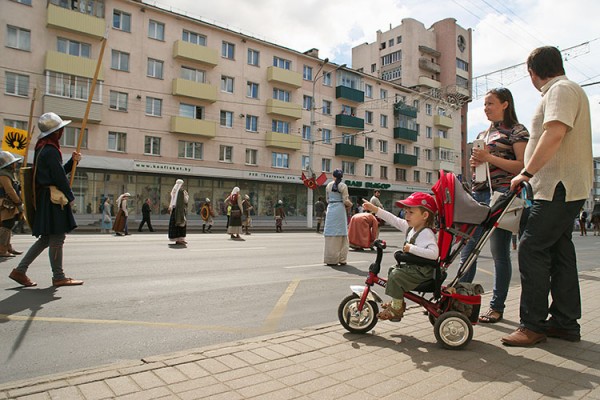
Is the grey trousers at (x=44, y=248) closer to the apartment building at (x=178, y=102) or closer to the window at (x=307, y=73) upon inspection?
the apartment building at (x=178, y=102)

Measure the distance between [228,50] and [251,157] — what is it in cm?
916

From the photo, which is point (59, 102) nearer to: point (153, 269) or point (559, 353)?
point (153, 269)

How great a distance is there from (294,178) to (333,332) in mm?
35793

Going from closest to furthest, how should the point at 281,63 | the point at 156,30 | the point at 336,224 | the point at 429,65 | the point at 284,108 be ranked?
1. the point at 336,224
2. the point at 156,30
3. the point at 284,108
4. the point at 281,63
5. the point at 429,65

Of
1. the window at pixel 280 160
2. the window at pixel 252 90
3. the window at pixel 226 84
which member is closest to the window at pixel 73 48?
the window at pixel 226 84

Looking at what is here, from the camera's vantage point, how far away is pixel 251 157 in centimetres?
3778

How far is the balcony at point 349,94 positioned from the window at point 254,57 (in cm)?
954

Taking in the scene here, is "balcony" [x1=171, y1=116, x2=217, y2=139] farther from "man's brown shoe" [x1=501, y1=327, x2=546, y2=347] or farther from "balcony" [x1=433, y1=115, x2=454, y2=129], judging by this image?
"balcony" [x1=433, y1=115, x2=454, y2=129]

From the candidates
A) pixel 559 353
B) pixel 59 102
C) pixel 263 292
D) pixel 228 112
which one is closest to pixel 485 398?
pixel 559 353

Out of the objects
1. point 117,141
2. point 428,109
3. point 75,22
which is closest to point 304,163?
point 117,141

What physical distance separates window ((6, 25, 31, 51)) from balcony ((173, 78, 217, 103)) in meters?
9.48

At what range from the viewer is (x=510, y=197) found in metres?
3.72

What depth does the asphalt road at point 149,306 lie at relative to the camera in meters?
3.62

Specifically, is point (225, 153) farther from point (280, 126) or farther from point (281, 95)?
point (281, 95)
